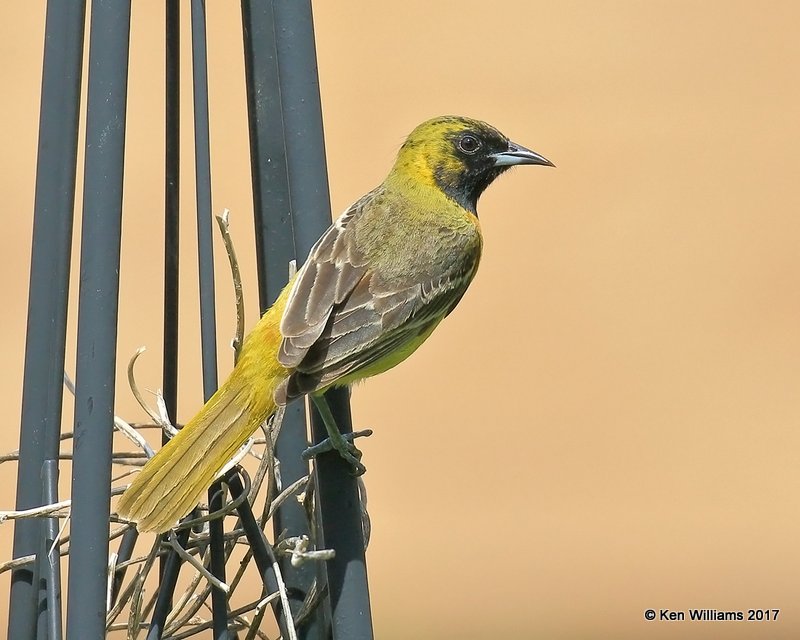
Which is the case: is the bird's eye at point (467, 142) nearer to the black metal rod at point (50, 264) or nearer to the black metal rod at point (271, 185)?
the black metal rod at point (271, 185)

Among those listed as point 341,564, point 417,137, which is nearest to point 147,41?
point 417,137

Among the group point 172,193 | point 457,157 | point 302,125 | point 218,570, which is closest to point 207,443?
point 218,570

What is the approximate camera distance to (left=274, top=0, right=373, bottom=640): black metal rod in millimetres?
1907

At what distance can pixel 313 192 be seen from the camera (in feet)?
6.44

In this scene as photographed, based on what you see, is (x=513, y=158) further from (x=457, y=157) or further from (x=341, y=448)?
(x=341, y=448)

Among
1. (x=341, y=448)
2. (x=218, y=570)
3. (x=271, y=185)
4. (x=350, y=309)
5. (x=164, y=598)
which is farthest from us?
(x=350, y=309)

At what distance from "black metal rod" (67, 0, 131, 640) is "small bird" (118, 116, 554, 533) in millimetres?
293

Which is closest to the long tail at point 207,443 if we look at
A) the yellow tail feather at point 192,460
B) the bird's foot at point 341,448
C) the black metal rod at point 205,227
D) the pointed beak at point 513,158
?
the yellow tail feather at point 192,460

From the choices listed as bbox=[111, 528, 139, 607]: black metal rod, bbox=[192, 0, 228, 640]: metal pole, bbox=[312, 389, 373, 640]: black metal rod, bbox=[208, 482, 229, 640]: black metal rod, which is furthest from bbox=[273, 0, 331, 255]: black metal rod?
bbox=[111, 528, 139, 607]: black metal rod

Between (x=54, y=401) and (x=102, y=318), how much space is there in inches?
14.8

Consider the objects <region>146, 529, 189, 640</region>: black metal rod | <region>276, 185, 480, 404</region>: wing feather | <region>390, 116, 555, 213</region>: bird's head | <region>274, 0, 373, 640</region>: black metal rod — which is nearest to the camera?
<region>274, 0, 373, 640</region>: black metal rod

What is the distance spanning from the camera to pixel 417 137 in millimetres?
3609

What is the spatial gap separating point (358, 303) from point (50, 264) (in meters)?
0.92

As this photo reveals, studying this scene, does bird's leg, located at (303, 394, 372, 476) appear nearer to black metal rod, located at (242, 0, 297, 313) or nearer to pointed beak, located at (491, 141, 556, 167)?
black metal rod, located at (242, 0, 297, 313)
